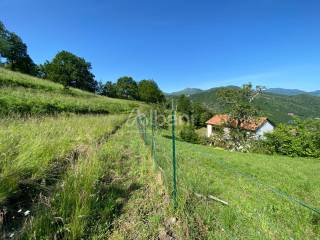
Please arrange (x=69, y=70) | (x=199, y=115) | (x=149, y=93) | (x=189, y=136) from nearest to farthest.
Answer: (x=189, y=136) → (x=69, y=70) → (x=199, y=115) → (x=149, y=93)

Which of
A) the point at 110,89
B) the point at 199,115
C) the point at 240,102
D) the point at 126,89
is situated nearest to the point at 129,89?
the point at 126,89

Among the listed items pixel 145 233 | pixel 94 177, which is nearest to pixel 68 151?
pixel 94 177

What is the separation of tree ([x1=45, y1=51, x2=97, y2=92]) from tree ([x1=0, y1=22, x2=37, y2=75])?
28.4 ft

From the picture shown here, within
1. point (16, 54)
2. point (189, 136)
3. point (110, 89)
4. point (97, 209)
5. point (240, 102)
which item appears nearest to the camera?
point (97, 209)

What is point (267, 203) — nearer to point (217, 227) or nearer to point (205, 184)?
point (205, 184)

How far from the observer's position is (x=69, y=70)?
45062 mm

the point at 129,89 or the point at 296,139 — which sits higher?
the point at 129,89

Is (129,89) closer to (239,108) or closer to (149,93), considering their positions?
(149,93)

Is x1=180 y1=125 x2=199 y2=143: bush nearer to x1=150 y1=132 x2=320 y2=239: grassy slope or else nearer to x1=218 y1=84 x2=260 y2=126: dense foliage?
x1=218 y1=84 x2=260 y2=126: dense foliage

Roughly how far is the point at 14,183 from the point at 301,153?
22.4 meters

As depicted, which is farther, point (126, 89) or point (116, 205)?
point (126, 89)

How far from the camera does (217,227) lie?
121 inches

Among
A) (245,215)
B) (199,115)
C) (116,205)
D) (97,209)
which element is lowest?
(199,115)

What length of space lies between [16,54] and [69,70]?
14.8 m
